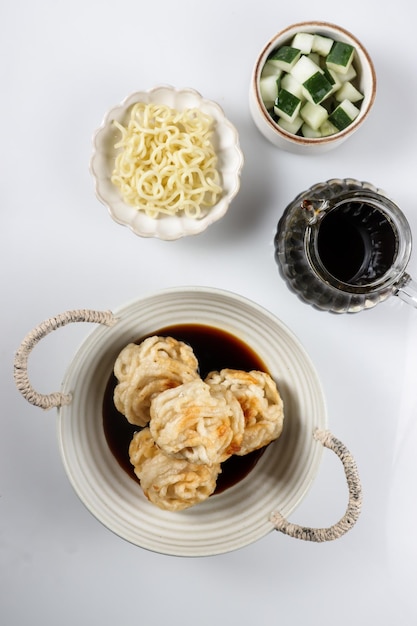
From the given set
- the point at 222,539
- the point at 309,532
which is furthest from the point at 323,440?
the point at 222,539

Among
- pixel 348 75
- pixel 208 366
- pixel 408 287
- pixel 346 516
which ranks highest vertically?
pixel 348 75

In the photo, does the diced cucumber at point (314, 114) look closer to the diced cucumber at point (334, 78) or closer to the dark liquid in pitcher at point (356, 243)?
the diced cucumber at point (334, 78)

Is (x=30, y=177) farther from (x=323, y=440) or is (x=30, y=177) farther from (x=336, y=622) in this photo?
(x=336, y=622)

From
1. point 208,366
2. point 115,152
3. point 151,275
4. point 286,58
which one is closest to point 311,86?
point 286,58

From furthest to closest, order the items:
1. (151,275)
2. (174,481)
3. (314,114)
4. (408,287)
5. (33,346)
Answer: (151,275), (314,114), (408,287), (174,481), (33,346)

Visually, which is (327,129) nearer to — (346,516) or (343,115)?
(343,115)

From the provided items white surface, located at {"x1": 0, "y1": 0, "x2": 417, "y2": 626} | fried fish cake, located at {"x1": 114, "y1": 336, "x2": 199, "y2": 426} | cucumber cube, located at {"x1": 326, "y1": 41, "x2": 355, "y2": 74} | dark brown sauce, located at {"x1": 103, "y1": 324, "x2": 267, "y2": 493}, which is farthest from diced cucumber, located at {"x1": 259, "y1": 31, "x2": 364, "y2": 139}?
fried fish cake, located at {"x1": 114, "y1": 336, "x2": 199, "y2": 426}
